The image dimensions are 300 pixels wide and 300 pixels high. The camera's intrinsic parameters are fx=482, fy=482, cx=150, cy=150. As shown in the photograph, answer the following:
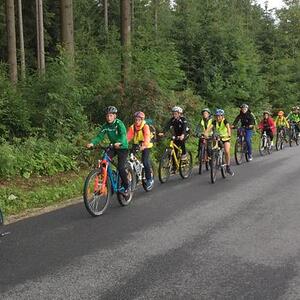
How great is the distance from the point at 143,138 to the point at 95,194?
9.43ft

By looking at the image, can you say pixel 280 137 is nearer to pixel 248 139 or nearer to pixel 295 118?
pixel 295 118

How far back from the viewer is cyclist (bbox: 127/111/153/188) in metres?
11.2

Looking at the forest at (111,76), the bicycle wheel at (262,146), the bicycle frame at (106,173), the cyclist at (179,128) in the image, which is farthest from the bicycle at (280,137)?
the bicycle frame at (106,173)

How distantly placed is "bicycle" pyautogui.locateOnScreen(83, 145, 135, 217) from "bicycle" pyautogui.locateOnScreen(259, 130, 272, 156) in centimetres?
1145

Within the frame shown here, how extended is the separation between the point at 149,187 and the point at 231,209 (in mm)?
2526

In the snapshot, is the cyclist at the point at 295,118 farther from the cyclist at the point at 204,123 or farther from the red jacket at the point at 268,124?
the cyclist at the point at 204,123

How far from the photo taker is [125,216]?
28.6ft

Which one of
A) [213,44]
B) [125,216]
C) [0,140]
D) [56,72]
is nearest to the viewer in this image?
[125,216]

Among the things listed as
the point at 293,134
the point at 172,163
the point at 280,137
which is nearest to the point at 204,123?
the point at 172,163

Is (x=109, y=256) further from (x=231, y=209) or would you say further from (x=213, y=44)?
(x=213, y=44)

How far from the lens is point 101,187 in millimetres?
8852

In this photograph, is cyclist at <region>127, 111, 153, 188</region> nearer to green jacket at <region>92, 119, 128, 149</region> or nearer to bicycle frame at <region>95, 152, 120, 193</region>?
green jacket at <region>92, 119, 128, 149</region>

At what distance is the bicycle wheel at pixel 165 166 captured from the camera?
41.7ft

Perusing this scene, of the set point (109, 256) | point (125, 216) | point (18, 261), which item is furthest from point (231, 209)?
point (18, 261)
